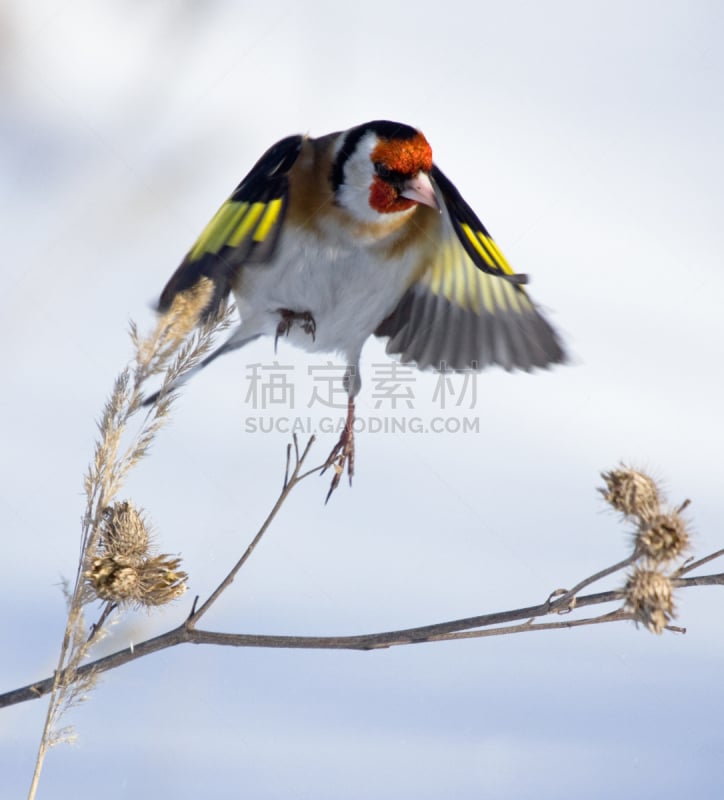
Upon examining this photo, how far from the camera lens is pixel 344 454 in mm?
1308

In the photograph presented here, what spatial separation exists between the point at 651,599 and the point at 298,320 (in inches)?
30.5

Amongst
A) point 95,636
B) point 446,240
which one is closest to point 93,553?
point 95,636

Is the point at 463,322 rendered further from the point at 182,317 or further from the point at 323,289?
the point at 182,317

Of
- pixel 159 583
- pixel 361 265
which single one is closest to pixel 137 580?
pixel 159 583

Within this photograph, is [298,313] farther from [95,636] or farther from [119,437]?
[95,636]

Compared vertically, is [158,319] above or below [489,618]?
above

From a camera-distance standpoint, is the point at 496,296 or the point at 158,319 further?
the point at 496,296

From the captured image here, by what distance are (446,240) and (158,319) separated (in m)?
0.75

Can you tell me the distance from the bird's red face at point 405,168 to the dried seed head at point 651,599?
2.14 feet

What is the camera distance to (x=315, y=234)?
155 centimetres

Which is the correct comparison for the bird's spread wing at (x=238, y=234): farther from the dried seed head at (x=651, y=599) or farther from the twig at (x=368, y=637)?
the dried seed head at (x=651, y=599)

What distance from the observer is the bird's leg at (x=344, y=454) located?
126 cm

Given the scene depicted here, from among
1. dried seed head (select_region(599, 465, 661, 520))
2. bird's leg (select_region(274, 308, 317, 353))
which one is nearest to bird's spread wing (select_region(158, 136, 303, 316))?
bird's leg (select_region(274, 308, 317, 353))

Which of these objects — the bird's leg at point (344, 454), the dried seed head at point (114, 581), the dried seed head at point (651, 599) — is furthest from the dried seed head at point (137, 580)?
the dried seed head at point (651, 599)
